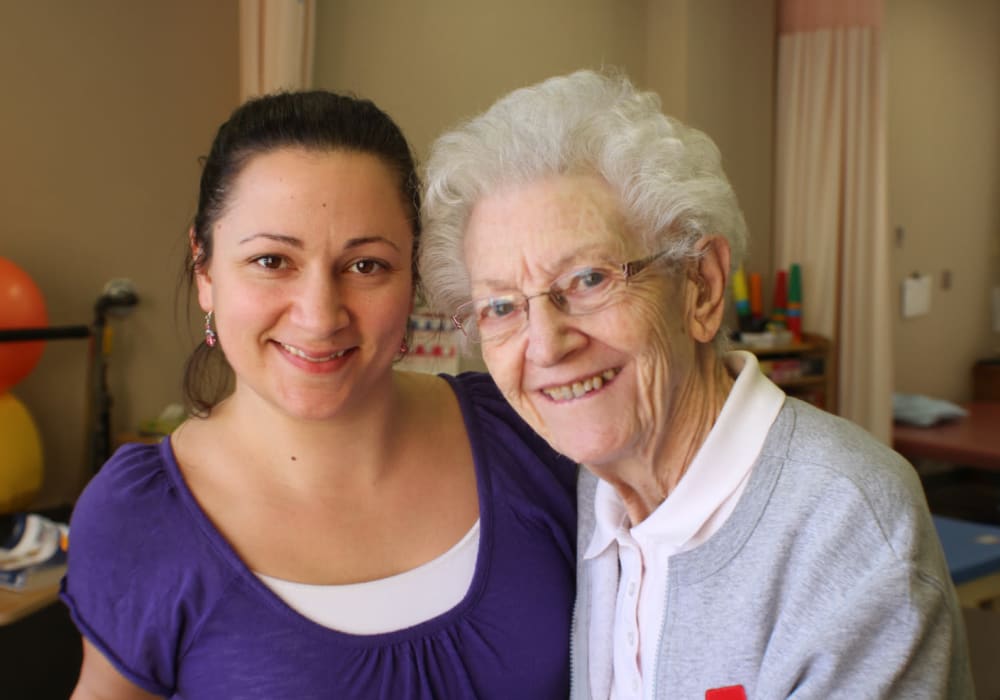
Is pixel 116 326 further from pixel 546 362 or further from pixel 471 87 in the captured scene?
pixel 546 362

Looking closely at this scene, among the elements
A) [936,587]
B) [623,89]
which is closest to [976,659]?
[936,587]

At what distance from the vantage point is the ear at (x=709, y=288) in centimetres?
136

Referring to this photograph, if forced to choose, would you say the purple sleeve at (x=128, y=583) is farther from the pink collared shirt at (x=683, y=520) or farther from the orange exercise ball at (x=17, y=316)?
the orange exercise ball at (x=17, y=316)

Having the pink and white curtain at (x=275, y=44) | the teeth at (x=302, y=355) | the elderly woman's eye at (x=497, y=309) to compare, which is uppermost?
the pink and white curtain at (x=275, y=44)

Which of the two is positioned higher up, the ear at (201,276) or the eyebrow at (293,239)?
the eyebrow at (293,239)

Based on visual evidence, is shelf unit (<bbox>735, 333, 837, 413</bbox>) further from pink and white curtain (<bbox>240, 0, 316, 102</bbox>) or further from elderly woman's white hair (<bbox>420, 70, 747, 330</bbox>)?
elderly woman's white hair (<bbox>420, 70, 747, 330</bbox>)

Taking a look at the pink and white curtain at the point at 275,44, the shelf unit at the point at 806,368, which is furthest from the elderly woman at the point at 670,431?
the shelf unit at the point at 806,368

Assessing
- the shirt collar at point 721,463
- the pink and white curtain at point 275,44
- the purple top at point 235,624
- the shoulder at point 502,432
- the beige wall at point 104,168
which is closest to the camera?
the shirt collar at point 721,463

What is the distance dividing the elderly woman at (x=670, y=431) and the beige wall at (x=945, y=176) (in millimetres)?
4974

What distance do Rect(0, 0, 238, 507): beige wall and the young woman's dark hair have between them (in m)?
1.92

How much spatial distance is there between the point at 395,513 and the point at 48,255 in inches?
85.3

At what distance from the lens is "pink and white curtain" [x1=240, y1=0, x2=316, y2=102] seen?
332cm

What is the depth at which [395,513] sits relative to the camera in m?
1.57

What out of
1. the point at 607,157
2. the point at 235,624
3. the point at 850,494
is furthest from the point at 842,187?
the point at 235,624
